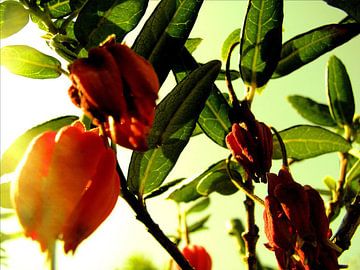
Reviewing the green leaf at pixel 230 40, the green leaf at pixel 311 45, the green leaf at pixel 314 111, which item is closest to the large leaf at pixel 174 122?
the green leaf at pixel 311 45

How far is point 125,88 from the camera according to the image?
3.39ft

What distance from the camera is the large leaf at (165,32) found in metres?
1.33

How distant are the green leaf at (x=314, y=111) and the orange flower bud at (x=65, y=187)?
51.2 inches

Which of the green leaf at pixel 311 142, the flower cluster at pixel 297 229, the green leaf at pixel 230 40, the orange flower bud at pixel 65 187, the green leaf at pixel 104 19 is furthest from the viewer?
the green leaf at pixel 230 40

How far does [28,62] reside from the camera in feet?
4.90

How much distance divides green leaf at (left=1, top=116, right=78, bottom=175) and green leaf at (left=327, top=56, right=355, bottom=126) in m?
0.93

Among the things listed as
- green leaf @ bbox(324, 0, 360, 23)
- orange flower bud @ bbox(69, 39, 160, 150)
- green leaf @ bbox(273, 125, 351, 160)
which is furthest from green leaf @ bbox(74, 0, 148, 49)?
green leaf @ bbox(273, 125, 351, 160)

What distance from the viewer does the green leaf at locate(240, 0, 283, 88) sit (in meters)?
1.51

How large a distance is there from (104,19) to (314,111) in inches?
44.1

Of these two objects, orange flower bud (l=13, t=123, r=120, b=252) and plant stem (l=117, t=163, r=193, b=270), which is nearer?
orange flower bud (l=13, t=123, r=120, b=252)

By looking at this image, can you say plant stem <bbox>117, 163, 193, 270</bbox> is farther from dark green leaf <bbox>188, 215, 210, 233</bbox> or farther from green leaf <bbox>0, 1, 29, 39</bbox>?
dark green leaf <bbox>188, 215, 210, 233</bbox>

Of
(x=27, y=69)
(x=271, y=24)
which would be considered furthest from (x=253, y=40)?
(x=27, y=69)

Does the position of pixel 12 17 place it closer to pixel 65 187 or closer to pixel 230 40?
pixel 65 187

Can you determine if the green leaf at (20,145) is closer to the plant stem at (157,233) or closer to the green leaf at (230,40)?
the plant stem at (157,233)
